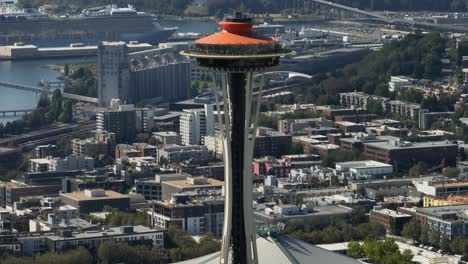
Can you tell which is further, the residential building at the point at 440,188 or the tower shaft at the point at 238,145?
the residential building at the point at 440,188

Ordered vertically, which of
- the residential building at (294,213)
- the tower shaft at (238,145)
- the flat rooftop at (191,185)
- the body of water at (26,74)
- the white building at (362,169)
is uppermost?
the tower shaft at (238,145)

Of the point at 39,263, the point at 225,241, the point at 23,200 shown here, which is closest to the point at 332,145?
the point at 23,200

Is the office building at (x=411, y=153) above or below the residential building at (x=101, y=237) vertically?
below

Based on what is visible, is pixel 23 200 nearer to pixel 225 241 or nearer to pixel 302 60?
pixel 225 241

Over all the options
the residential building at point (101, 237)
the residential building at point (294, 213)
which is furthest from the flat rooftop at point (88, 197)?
the residential building at point (101, 237)

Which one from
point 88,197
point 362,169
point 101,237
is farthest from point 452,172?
point 101,237

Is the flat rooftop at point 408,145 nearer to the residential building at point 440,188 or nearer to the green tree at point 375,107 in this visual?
the residential building at point 440,188
